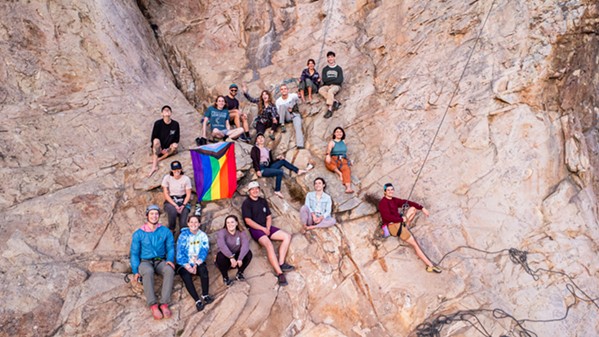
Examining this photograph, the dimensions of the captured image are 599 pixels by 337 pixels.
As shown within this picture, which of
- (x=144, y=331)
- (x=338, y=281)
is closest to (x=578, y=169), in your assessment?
(x=338, y=281)

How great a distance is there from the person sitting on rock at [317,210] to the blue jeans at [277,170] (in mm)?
802

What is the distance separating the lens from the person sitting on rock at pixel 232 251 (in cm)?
630

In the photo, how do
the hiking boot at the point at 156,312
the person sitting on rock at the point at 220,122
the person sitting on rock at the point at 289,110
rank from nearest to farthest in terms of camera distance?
the hiking boot at the point at 156,312, the person sitting on rock at the point at 220,122, the person sitting on rock at the point at 289,110

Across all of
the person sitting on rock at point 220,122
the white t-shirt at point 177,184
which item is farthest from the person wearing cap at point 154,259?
the person sitting on rock at point 220,122

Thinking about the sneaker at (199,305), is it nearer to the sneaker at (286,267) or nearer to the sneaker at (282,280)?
the sneaker at (282,280)

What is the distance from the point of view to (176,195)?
719cm

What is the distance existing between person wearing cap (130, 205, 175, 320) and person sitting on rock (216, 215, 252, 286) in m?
0.71

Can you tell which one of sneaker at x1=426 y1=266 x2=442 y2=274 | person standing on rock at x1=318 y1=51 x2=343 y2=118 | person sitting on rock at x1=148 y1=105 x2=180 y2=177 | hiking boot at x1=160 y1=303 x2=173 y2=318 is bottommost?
sneaker at x1=426 y1=266 x2=442 y2=274

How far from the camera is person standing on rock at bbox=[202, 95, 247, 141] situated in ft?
28.6

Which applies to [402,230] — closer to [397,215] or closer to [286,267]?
[397,215]

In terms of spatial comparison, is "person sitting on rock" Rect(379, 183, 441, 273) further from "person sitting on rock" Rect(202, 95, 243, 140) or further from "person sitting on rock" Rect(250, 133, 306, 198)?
"person sitting on rock" Rect(202, 95, 243, 140)

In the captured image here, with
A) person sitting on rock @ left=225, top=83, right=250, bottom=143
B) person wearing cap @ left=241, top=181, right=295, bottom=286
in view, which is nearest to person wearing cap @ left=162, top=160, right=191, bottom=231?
person wearing cap @ left=241, top=181, right=295, bottom=286

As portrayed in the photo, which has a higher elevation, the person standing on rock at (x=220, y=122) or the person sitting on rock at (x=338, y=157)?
the person standing on rock at (x=220, y=122)

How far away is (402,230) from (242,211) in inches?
108
